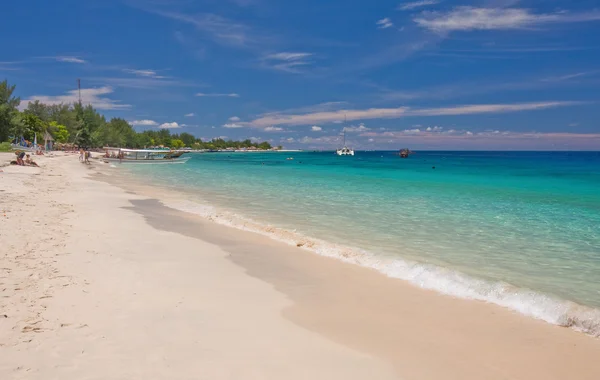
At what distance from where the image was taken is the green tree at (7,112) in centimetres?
5475

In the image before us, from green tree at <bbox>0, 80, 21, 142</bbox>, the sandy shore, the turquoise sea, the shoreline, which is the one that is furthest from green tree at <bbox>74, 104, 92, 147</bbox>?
the shoreline

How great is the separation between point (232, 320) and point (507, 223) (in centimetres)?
1331

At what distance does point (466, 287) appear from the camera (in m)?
7.36

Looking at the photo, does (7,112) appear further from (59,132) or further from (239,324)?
(239,324)

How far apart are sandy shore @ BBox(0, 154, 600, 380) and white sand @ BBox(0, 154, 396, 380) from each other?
0.02 meters

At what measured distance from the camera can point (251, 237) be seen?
38.1 ft

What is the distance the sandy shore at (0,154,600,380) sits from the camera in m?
4.26

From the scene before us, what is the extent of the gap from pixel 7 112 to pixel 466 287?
6597 centimetres

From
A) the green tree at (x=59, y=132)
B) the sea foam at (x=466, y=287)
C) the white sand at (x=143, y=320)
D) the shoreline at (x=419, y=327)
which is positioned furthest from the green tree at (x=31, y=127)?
the shoreline at (x=419, y=327)

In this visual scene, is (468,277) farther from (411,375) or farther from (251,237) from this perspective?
(251,237)

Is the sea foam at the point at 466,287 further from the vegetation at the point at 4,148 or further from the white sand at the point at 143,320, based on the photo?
the vegetation at the point at 4,148

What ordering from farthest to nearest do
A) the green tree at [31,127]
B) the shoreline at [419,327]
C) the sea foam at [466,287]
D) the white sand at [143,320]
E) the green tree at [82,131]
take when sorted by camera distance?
the green tree at [82,131]
the green tree at [31,127]
the sea foam at [466,287]
the shoreline at [419,327]
the white sand at [143,320]

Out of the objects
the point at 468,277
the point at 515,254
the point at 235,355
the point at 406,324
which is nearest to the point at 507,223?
the point at 515,254

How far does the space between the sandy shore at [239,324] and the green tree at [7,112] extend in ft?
190
